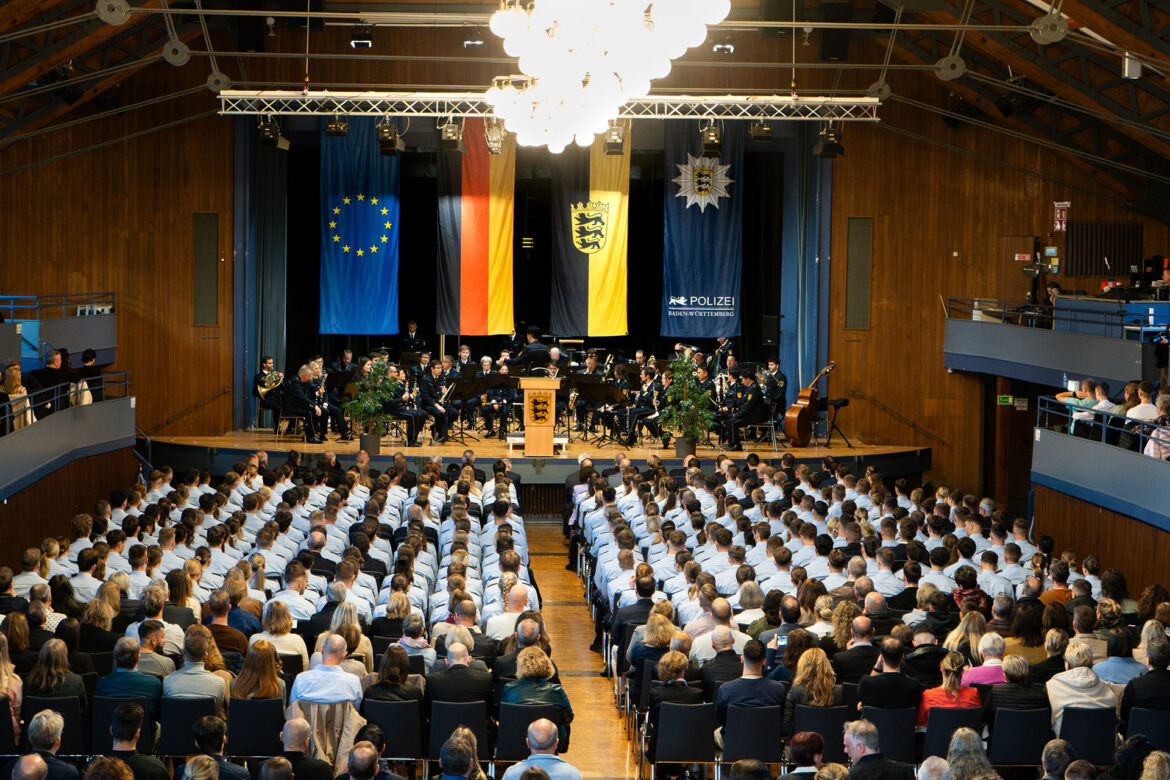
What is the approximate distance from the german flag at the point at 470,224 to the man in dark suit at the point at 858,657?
592 inches

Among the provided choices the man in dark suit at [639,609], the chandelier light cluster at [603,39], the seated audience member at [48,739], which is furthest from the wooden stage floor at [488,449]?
the seated audience member at [48,739]

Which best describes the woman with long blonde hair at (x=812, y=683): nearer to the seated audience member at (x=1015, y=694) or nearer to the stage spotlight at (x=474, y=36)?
the seated audience member at (x=1015, y=694)

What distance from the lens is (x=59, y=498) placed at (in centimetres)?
1698

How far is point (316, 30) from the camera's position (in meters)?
23.1

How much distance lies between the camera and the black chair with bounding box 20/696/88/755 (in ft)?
25.5

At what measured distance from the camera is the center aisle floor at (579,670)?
33.5 feet

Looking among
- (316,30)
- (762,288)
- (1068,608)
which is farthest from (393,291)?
(1068,608)

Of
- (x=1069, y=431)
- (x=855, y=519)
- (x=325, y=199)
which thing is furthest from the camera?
(x=325, y=199)

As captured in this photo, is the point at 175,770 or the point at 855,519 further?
the point at 855,519

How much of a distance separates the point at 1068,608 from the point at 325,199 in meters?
16.2

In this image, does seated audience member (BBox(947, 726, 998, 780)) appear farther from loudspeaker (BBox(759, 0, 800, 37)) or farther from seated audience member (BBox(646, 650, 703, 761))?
loudspeaker (BBox(759, 0, 800, 37))

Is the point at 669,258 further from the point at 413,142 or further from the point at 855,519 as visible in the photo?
the point at 855,519

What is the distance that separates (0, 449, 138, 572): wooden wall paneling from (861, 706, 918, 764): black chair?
421 inches

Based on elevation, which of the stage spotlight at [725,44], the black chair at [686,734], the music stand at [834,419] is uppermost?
the stage spotlight at [725,44]
